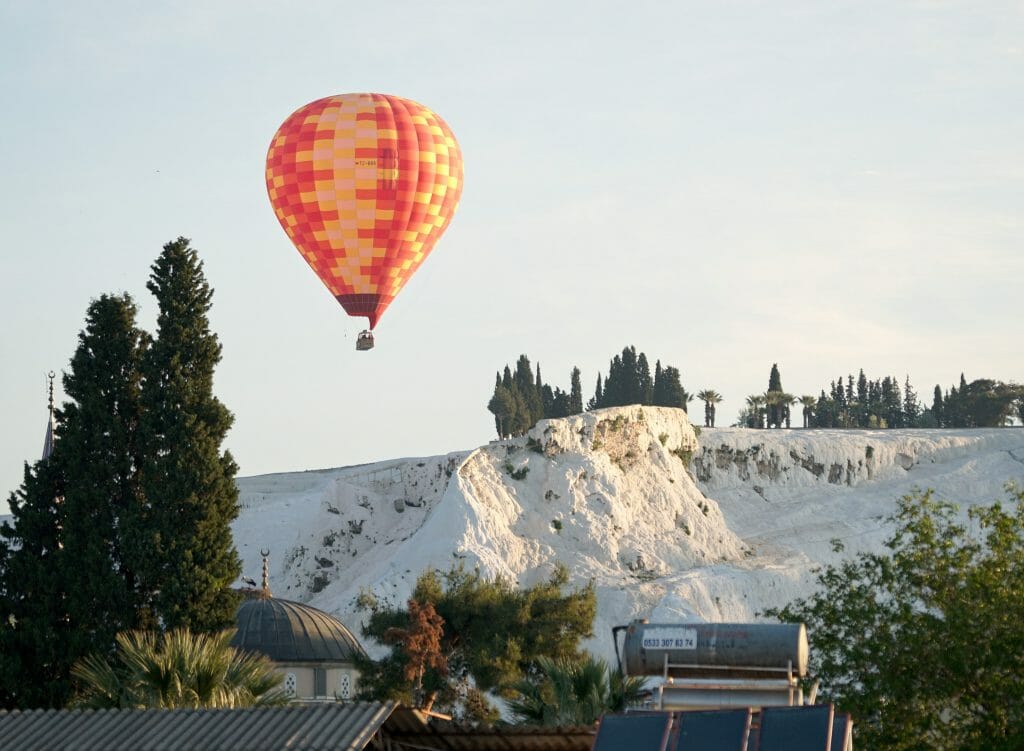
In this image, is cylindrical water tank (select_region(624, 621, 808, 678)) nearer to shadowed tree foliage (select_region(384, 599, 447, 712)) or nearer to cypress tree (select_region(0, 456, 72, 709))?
cypress tree (select_region(0, 456, 72, 709))

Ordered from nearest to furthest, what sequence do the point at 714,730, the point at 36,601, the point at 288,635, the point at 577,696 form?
1. the point at 714,730
2. the point at 577,696
3. the point at 36,601
4. the point at 288,635

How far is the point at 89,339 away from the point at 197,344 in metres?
3.07

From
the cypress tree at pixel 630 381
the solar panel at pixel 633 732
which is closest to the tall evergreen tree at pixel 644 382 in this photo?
the cypress tree at pixel 630 381

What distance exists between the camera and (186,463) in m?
46.9

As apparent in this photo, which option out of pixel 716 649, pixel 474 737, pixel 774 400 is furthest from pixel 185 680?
pixel 774 400

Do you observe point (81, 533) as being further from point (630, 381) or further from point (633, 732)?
point (630, 381)

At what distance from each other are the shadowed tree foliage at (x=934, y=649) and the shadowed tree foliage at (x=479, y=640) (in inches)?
817

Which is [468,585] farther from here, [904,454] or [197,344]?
[904,454]

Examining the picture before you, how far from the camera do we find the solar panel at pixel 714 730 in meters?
20.3

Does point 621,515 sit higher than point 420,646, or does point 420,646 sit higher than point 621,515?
point 621,515

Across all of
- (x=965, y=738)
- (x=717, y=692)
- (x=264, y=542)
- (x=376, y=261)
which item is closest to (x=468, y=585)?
(x=376, y=261)

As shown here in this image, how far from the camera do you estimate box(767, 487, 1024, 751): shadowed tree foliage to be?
32.7 m

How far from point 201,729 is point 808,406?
141526 millimetres

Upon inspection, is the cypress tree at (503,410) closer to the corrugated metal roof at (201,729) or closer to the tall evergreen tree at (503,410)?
the tall evergreen tree at (503,410)
